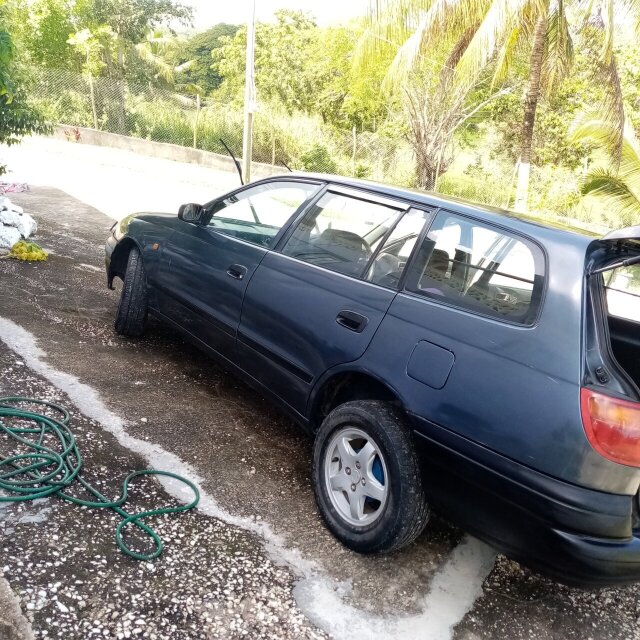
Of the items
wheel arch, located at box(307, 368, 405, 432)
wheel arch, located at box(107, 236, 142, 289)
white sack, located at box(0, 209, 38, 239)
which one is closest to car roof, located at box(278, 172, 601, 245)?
wheel arch, located at box(307, 368, 405, 432)

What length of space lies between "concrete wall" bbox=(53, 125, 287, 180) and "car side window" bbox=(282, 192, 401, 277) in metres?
16.4

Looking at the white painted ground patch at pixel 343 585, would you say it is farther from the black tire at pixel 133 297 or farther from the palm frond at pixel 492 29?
the palm frond at pixel 492 29

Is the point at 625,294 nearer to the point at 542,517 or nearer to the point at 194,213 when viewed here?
the point at 542,517

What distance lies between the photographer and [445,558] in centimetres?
290

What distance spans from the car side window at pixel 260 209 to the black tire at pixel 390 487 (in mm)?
1306

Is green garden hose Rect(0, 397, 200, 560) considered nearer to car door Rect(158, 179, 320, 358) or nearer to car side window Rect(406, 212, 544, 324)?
car door Rect(158, 179, 320, 358)

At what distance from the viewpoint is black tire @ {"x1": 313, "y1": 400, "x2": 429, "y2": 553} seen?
2.55 m

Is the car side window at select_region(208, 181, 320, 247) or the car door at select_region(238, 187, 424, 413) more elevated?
the car side window at select_region(208, 181, 320, 247)

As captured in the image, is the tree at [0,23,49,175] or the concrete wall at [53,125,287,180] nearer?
the tree at [0,23,49,175]

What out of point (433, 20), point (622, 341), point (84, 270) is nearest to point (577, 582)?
point (622, 341)

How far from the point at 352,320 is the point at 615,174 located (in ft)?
40.5

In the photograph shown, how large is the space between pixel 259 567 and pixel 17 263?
193 inches

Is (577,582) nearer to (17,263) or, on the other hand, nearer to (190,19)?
(17,263)

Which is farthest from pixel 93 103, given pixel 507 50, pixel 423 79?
pixel 507 50
